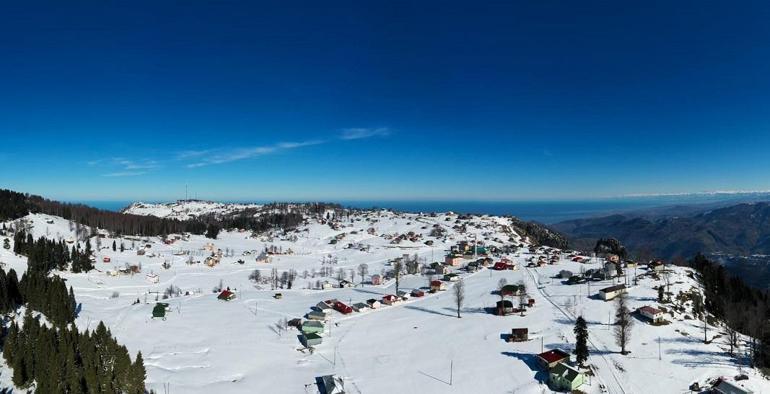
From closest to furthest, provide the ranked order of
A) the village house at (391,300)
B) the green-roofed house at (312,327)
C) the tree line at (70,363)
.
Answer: the tree line at (70,363), the green-roofed house at (312,327), the village house at (391,300)

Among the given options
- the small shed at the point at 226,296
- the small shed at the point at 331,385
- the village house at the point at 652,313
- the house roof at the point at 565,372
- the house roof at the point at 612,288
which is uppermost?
the house roof at the point at 612,288

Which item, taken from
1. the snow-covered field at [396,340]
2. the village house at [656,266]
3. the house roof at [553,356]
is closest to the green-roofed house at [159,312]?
the snow-covered field at [396,340]

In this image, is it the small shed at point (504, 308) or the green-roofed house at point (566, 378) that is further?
the small shed at point (504, 308)

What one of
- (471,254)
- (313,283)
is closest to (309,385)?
(313,283)

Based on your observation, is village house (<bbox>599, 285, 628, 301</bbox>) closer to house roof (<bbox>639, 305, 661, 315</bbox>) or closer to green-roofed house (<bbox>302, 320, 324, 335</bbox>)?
house roof (<bbox>639, 305, 661, 315</bbox>)

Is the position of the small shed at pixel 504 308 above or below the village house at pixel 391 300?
above

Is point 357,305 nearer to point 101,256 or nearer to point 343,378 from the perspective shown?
point 343,378

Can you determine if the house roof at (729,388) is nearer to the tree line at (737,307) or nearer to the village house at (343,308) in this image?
the tree line at (737,307)

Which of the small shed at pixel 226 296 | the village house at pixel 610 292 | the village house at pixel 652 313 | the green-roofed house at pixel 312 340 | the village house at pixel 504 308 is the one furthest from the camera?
the small shed at pixel 226 296
